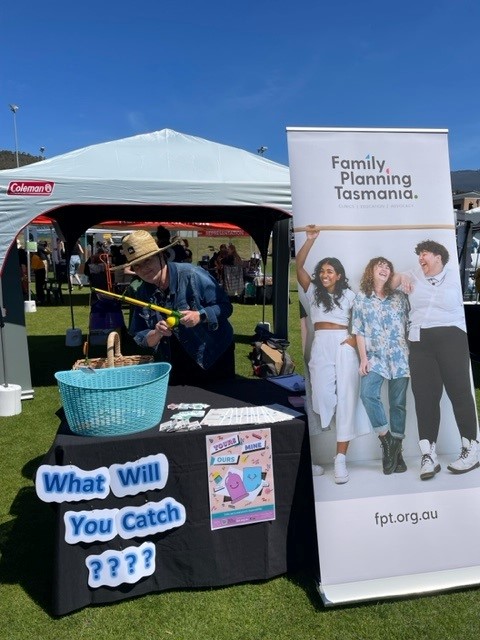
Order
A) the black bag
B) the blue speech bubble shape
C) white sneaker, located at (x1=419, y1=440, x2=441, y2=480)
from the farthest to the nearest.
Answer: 1. the black bag
2. white sneaker, located at (x1=419, y1=440, x2=441, y2=480)
3. the blue speech bubble shape

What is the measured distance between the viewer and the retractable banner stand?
1981 mm

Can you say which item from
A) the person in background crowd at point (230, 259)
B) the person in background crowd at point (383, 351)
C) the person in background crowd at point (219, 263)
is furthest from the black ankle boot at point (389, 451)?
the person in background crowd at point (230, 259)

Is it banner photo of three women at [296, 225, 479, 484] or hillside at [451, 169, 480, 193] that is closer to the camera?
banner photo of three women at [296, 225, 479, 484]

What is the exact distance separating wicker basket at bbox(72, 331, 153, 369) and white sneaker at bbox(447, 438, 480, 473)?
144 cm

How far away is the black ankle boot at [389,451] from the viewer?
2018 millimetres

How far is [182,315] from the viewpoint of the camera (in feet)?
7.48

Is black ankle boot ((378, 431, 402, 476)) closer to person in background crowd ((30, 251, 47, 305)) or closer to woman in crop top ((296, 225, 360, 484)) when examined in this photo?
woman in crop top ((296, 225, 360, 484))

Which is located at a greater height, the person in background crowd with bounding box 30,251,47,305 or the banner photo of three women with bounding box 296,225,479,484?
the person in background crowd with bounding box 30,251,47,305

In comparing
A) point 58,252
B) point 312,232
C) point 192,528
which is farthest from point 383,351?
point 58,252

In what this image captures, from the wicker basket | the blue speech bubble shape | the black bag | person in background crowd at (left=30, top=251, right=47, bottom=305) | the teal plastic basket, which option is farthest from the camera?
person in background crowd at (left=30, top=251, right=47, bottom=305)

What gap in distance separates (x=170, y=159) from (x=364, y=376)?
11.8 ft

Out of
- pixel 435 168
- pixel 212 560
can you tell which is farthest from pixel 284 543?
pixel 435 168

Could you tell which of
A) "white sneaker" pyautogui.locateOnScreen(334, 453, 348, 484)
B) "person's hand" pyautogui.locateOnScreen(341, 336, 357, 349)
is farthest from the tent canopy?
"white sneaker" pyautogui.locateOnScreen(334, 453, 348, 484)

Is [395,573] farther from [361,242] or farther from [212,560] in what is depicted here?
[361,242]
